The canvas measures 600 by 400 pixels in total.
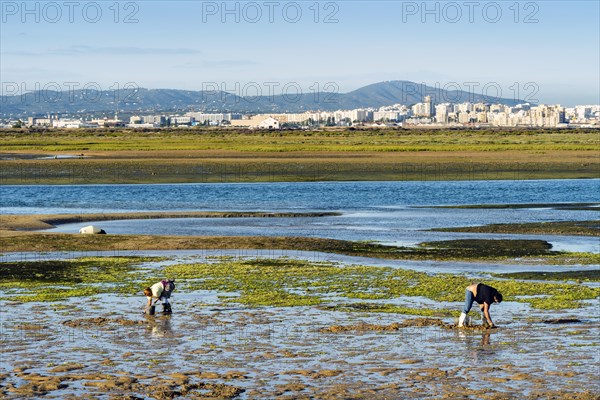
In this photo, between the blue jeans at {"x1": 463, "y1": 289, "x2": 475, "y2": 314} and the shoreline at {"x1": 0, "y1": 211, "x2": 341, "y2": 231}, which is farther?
the shoreline at {"x1": 0, "y1": 211, "x2": 341, "y2": 231}

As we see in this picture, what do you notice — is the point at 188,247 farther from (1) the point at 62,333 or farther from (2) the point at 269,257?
(1) the point at 62,333

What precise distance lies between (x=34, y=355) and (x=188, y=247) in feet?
59.6

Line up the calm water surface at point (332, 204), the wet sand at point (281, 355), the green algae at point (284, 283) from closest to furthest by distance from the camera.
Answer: the wet sand at point (281, 355)
the green algae at point (284, 283)
the calm water surface at point (332, 204)

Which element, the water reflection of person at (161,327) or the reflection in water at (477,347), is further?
the water reflection of person at (161,327)

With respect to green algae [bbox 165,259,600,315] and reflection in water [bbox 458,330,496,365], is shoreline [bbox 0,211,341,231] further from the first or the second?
reflection in water [bbox 458,330,496,365]

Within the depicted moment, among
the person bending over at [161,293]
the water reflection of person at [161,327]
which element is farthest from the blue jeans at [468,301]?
the person bending over at [161,293]

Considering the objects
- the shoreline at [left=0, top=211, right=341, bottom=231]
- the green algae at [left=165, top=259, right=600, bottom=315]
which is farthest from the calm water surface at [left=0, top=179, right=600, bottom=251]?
the green algae at [left=165, top=259, right=600, bottom=315]

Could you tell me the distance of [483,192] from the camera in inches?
2542

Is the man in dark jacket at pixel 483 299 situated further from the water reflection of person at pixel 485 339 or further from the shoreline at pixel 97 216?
the shoreline at pixel 97 216

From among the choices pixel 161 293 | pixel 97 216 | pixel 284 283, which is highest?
pixel 161 293

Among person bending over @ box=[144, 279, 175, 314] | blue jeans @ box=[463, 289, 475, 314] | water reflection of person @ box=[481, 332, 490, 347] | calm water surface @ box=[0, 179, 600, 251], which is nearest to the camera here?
water reflection of person @ box=[481, 332, 490, 347]

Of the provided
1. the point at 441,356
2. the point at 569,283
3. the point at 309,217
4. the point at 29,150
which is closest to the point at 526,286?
the point at 569,283

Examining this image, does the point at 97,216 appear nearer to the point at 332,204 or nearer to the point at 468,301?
the point at 332,204

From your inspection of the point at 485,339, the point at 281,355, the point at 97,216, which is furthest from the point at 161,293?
the point at 97,216
